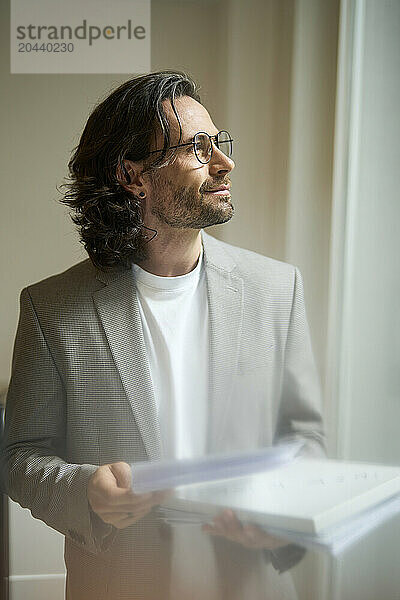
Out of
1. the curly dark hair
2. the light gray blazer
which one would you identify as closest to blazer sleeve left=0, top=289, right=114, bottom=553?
the light gray blazer

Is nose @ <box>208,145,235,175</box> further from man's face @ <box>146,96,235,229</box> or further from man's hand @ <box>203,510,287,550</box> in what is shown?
man's hand @ <box>203,510,287,550</box>

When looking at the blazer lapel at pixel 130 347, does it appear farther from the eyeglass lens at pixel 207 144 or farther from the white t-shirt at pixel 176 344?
the eyeglass lens at pixel 207 144

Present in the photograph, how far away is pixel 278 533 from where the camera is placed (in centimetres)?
82

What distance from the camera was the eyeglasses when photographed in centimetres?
79

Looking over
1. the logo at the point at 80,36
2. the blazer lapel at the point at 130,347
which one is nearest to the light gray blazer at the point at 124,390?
the blazer lapel at the point at 130,347

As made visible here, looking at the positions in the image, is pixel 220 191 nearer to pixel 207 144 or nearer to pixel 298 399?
pixel 207 144

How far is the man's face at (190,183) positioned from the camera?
78 cm

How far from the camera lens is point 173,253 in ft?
2.66

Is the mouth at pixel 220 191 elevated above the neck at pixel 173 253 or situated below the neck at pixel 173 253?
above

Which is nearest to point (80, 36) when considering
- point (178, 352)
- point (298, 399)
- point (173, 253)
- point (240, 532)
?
point (173, 253)

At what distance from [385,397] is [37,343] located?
1.25ft

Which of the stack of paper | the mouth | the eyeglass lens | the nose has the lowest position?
the stack of paper

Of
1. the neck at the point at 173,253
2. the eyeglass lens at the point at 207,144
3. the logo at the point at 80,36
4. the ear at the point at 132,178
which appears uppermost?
the logo at the point at 80,36

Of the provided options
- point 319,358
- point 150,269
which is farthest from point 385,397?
point 150,269
